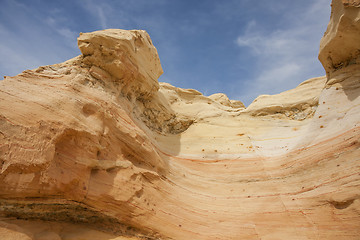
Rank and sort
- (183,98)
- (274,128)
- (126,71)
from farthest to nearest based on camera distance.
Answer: (183,98) → (274,128) → (126,71)

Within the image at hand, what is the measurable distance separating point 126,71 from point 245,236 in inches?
180

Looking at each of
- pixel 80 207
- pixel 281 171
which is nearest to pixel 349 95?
pixel 281 171

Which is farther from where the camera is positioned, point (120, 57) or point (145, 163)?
point (120, 57)

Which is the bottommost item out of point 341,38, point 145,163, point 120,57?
point 145,163

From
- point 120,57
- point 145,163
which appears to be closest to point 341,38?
point 120,57

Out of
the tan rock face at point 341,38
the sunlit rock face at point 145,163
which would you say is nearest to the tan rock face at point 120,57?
the sunlit rock face at point 145,163

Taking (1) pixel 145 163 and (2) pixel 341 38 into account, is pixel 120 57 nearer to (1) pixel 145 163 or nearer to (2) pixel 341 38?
(1) pixel 145 163

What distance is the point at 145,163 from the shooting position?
15.7 ft

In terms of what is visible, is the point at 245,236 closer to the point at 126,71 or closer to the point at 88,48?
the point at 126,71

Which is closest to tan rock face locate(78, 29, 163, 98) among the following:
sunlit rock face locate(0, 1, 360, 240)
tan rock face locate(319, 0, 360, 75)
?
sunlit rock face locate(0, 1, 360, 240)

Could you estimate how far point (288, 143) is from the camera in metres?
5.80

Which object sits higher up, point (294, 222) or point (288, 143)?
point (288, 143)

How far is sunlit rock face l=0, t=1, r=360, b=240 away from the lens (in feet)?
11.0

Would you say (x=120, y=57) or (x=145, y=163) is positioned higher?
(x=120, y=57)
